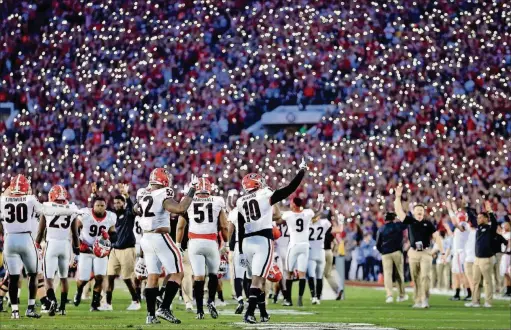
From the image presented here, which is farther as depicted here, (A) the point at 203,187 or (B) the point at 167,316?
(A) the point at 203,187

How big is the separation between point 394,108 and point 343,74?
12.8 ft

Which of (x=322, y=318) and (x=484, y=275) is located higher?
(x=484, y=275)

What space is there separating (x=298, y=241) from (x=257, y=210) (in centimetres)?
615

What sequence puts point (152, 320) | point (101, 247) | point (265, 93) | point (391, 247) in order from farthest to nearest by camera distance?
point (265, 93), point (391, 247), point (101, 247), point (152, 320)

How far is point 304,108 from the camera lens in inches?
1495

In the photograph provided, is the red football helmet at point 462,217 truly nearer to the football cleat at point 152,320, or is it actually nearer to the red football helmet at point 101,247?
the red football helmet at point 101,247

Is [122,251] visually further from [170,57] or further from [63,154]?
[170,57]

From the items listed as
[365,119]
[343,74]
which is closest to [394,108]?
[365,119]

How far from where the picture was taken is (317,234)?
21.9 meters

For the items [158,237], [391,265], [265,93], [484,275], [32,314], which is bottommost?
[32,314]

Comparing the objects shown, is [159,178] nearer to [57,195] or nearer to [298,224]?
[57,195]

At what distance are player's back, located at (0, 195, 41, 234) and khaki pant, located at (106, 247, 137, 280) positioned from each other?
3442mm

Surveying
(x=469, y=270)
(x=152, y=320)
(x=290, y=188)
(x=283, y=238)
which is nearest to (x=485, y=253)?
(x=469, y=270)

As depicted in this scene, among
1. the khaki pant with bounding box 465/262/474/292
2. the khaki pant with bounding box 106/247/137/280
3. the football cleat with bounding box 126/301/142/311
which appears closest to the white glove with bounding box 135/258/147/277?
the football cleat with bounding box 126/301/142/311
